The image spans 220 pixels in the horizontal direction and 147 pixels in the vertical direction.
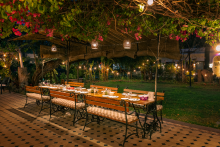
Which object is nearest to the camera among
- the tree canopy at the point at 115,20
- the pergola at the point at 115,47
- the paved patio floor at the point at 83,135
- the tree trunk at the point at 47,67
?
the paved patio floor at the point at 83,135

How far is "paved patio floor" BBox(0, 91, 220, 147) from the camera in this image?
3.13 metres

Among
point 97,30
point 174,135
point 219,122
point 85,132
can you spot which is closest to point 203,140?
point 174,135

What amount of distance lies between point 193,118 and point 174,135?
1.74 m

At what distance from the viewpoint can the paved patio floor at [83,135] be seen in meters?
3.13

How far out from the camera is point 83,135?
3.53 meters

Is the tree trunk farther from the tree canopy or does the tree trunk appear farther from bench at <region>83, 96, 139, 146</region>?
bench at <region>83, 96, 139, 146</region>

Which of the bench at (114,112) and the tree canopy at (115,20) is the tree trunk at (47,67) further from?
the bench at (114,112)

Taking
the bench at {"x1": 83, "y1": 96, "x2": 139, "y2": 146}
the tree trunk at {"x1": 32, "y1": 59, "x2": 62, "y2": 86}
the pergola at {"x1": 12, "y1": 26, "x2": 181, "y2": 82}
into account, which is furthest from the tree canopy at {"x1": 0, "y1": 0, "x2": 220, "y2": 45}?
the tree trunk at {"x1": 32, "y1": 59, "x2": 62, "y2": 86}

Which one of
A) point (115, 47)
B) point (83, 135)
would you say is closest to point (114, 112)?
point (83, 135)

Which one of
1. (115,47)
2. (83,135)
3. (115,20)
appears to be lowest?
(83,135)

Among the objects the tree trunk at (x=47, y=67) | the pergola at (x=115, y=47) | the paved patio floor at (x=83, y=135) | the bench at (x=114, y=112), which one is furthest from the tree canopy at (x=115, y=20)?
the tree trunk at (x=47, y=67)

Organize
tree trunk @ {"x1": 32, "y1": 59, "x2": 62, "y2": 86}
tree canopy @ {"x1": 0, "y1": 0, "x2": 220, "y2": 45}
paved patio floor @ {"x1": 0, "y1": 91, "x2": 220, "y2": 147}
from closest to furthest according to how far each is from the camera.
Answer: paved patio floor @ {"x1": 0, "y1": 91, "x2": 220, "y2": 147}
tree canopy @ {"x1": 0, "y1": 0, "x2": 220, "y2": 45}
tree trunk @ {"x1": 32, "y1": 59, "x2": 62, "y2": 86}

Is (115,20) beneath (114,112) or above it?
above

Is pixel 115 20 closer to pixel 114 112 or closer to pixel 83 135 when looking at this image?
pixel 114 112
